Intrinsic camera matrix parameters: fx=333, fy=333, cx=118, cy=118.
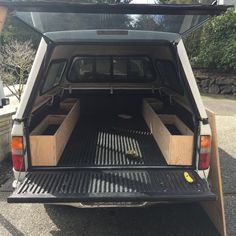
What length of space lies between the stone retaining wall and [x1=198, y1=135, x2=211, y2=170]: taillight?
1139 centimetres

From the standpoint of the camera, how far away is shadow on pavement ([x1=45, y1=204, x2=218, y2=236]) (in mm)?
3533

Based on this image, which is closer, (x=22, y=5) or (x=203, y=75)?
(x=22, y=5)

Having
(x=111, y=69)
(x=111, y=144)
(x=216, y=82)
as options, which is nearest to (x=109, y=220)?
(x=111, y=144)

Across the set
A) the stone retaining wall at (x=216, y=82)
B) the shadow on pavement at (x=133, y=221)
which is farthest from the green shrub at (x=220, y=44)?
the shadow on pavement at (x=133, y=221)

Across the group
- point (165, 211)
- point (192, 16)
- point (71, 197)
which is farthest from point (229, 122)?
point (71, 197)

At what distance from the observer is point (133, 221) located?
374cm

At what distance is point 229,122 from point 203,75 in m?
6.32

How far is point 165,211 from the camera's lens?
13.1 feet

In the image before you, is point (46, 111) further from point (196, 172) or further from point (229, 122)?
point (229, 122)

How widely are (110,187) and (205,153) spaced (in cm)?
101

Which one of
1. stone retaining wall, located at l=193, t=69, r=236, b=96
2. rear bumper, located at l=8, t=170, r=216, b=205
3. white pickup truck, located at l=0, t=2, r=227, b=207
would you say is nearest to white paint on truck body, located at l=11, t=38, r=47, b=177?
white pickup truck, located at l=0, t=2, r=227, b=207

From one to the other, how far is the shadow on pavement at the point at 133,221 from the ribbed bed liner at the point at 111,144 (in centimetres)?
62

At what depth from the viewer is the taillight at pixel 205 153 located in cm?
325

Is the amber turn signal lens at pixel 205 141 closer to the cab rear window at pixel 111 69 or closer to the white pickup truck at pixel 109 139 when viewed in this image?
the white pickup truck at pixel 109 139
